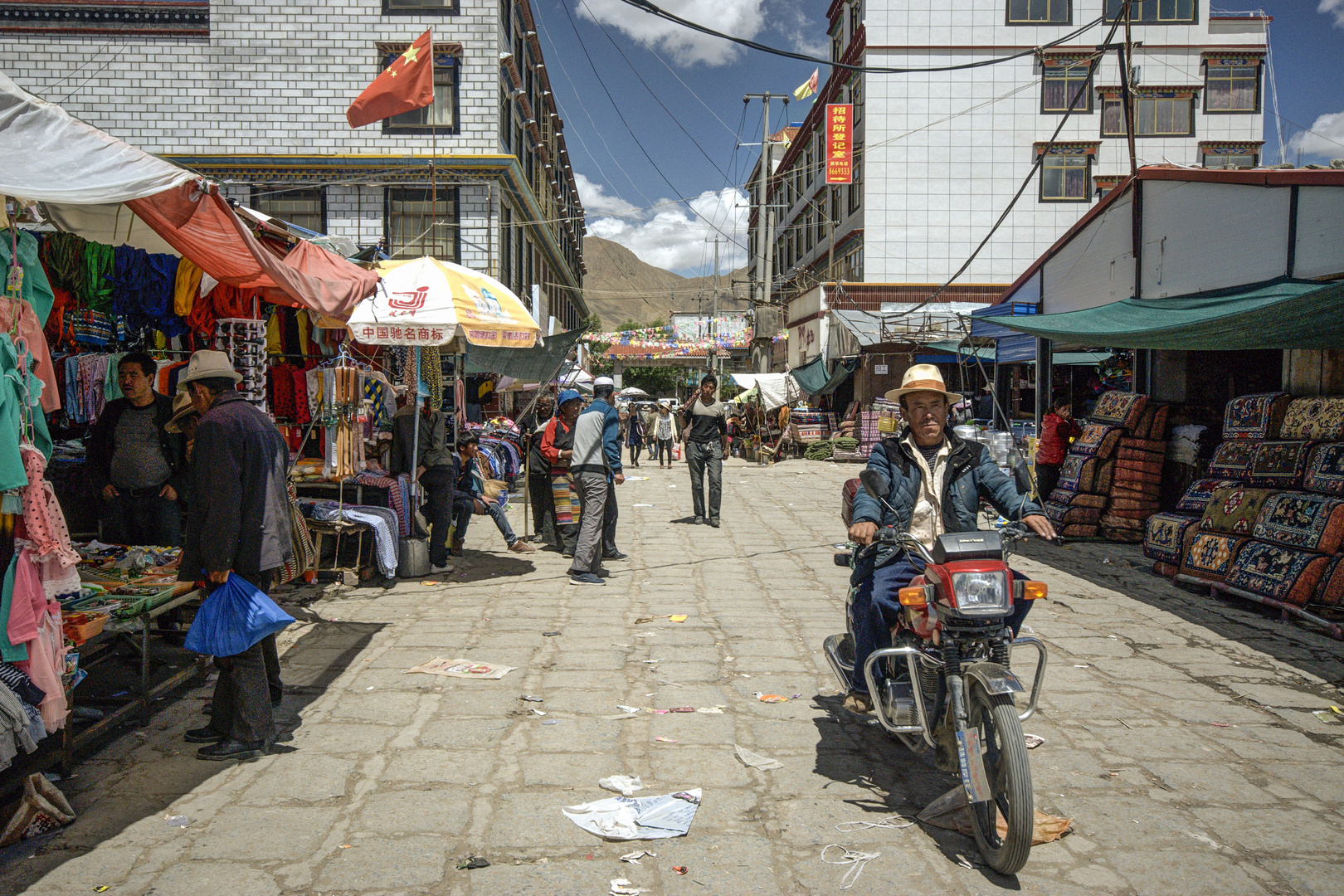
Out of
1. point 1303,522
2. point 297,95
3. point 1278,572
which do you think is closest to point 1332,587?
point 1278,572

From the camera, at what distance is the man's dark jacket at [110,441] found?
6.40 metres

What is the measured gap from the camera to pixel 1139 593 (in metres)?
8.09

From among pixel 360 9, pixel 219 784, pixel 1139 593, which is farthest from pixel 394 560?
pixel 360 9

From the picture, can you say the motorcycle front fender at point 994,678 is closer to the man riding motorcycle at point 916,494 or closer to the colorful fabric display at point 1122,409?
the man riding motorcycle at point 916,494

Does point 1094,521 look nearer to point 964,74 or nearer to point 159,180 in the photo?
point 159,180

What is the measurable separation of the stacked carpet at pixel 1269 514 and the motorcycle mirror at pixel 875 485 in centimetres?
510

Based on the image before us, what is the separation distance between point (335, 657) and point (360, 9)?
2097cm

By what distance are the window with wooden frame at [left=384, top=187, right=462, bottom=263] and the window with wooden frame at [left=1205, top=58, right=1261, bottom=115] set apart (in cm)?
2603

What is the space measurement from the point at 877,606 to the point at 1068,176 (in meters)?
29.7

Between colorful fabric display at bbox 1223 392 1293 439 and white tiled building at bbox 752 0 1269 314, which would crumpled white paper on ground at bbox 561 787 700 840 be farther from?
white tiled building at bbox 752 0 1269 314

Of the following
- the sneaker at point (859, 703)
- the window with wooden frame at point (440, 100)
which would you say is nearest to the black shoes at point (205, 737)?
the sneaker at point (859, 703)

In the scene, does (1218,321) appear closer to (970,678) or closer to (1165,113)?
(970,678)

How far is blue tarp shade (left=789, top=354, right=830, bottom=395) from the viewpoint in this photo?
27.2 metres

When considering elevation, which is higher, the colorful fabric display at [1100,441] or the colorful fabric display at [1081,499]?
the colorful fabric display at [1100,441]
